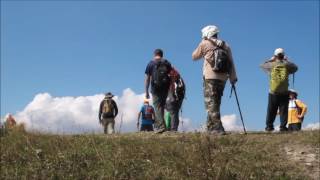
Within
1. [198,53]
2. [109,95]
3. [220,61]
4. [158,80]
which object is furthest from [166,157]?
[109,95]

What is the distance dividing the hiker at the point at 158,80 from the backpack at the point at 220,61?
188 centimetres

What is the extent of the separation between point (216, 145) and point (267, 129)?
3.63 meters

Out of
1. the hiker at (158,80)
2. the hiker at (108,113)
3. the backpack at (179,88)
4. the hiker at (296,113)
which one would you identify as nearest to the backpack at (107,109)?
the hiker at (108,113)

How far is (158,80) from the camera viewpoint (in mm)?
12133

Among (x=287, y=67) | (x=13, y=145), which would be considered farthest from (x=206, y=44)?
(x=13, y=145)

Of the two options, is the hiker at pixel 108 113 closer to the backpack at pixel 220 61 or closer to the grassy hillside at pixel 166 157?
the grassy hillside at pixel 166 157

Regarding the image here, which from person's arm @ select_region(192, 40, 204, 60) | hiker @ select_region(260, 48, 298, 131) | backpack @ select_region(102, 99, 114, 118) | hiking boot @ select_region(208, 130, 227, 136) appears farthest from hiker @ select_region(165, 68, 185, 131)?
hiking boot @ select_region(208, 130, 227, 136)

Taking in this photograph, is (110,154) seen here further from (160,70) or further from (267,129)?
(267,129)

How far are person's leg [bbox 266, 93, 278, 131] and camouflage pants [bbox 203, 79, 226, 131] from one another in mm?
2459

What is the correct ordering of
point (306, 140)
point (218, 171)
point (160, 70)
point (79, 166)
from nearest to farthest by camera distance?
point (218, 171)
point (79, 166)
point (306, 140)
point (160, 70)

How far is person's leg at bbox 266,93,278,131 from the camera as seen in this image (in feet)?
41.2

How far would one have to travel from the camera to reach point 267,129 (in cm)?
1256

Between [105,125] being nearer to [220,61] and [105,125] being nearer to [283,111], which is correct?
[283,111]

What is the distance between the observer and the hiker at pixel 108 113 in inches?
656
